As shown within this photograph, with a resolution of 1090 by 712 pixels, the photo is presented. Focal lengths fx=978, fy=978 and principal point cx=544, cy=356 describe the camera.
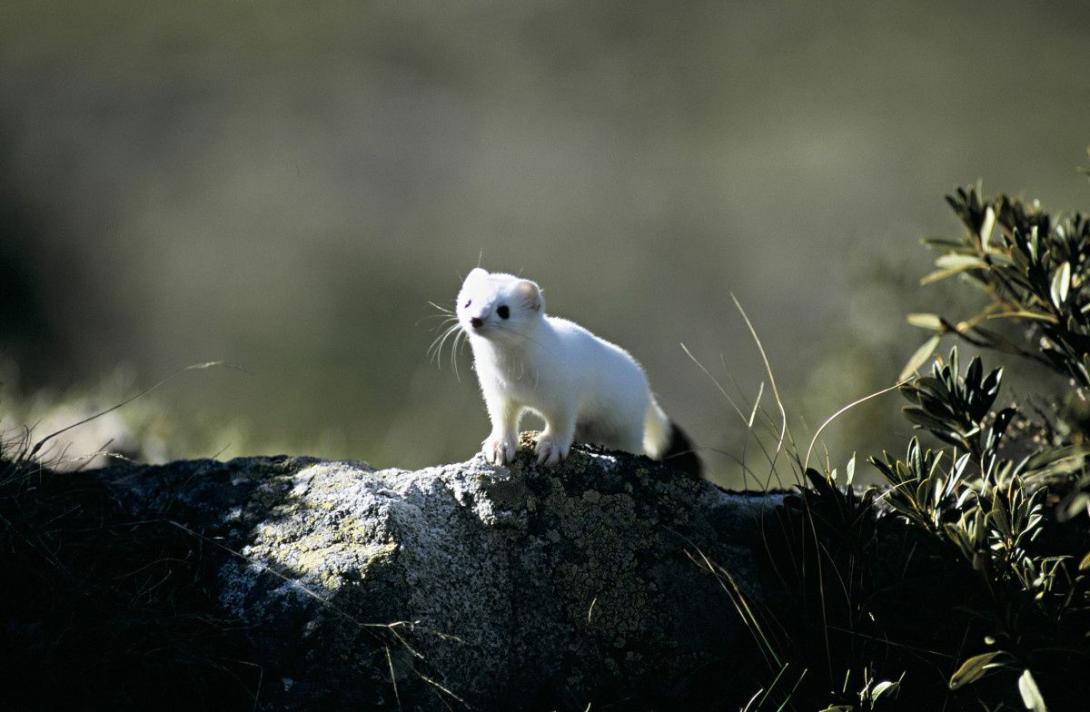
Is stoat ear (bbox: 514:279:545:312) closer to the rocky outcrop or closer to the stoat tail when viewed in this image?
the rocky outcrop

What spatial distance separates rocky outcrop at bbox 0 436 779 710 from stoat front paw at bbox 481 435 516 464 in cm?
3

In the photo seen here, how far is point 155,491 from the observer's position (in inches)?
108

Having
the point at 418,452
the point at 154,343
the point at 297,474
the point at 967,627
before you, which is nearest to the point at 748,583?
the point at 967,627

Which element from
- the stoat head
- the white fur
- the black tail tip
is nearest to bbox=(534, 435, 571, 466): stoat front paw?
the white fur

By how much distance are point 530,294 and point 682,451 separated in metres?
1.06

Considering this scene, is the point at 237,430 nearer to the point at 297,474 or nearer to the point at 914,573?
the point at 297,474

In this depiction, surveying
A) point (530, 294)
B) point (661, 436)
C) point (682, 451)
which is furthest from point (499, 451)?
point (661, 436)

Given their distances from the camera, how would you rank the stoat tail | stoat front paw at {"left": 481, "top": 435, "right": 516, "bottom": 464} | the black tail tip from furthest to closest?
the stoat tail, the black tail tip, stoat front paw at {"left": 481, "top": 435, "right": 516, "bottom": 464}

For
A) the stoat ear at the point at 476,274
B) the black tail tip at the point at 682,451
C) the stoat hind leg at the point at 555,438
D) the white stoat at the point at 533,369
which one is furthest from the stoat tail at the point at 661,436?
the stoat ear at the point at 476,274

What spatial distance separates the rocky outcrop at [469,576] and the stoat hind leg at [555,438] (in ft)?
0.14

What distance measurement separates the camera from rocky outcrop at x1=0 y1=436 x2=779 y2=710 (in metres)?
2.25

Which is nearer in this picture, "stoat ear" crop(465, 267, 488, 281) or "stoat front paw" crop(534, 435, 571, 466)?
"stoat front paw" crop(534, 435, 571, 466)

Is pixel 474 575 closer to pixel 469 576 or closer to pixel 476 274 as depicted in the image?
pixel 469 576

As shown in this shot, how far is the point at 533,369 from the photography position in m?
3.15
